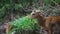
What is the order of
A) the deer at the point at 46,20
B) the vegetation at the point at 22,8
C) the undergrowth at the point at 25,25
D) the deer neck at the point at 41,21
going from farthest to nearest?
the vegetation at the point at 22,8, the deer neck at the point at 41,21, the deer at the point at 46,20, the undergrowth at the point at 25,25

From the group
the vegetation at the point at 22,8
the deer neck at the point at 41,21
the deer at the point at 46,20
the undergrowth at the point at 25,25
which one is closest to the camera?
the undergrowth at the point at 25,25

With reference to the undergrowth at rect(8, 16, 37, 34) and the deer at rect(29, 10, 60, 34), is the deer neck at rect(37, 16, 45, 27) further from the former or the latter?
the undergrowth at rect(8, 16, 37, 34)

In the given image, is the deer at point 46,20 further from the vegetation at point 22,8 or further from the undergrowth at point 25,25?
the vegetation at point 22,8

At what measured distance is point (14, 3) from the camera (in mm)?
9297

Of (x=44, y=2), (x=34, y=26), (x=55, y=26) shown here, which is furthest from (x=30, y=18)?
(x=44, y=2)

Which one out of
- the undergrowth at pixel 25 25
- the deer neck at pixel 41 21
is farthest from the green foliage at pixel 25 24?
the deer neck at pixel 41 21

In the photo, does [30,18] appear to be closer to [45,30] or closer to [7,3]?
[45,30]

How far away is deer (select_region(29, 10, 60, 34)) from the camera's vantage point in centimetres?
642

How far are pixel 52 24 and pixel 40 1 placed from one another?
10.2ft

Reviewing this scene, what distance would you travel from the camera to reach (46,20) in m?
6.57

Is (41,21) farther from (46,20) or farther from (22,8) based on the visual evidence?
(22,8)

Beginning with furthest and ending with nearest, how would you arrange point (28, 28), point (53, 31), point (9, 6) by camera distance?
1. point (9, 6)
2. point (53, 31)
3. point (28, 28)

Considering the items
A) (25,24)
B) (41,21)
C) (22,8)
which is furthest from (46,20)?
(22,8)

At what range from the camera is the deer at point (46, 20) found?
6416 mm
